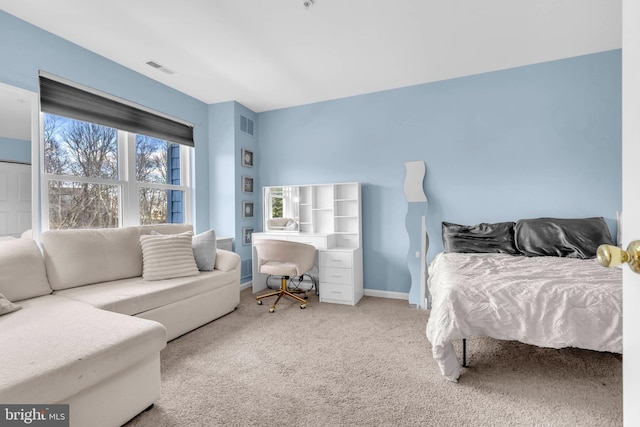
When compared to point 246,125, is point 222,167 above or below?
below

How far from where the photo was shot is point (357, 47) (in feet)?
9.30

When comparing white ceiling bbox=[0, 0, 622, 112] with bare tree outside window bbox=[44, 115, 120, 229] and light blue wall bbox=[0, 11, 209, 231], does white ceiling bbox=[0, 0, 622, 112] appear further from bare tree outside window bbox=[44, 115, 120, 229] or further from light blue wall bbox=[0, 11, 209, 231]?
bare tree outside window bbox=[44, 115, 120, 229]

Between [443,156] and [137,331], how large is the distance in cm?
344

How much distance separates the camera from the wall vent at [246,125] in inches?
168

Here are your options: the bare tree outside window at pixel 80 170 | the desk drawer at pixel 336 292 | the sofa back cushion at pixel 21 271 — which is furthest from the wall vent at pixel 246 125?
the sofa back cushion at pixel 21 271

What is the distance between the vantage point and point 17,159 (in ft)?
7.77

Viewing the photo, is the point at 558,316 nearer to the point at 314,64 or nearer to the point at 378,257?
the point at 378,257

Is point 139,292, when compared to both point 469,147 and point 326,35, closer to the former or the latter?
point 326,35

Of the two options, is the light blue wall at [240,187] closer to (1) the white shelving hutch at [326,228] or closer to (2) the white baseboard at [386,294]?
(1) the white shelving hutch at [326,228]

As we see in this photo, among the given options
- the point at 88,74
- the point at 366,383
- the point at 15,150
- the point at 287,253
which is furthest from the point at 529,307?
the point at 88,74

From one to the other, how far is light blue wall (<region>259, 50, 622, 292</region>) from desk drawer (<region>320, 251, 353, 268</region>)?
50 cm

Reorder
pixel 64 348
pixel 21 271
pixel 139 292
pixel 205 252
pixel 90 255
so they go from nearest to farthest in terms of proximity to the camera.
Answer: pixel 64 348, pixel 21 271, pixel 139 292, pixel 90 255, pixel 205 252

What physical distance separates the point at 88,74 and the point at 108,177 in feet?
3.28

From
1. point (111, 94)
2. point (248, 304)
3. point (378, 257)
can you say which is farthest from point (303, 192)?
point (111, 94)
